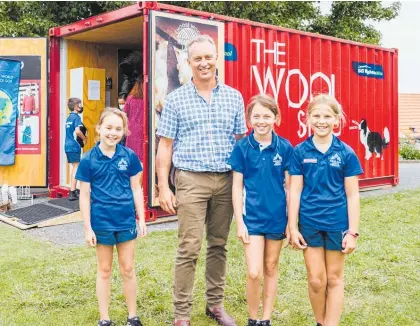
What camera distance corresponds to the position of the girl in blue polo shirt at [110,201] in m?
3.51

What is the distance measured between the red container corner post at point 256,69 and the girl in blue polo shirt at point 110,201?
12.2ft

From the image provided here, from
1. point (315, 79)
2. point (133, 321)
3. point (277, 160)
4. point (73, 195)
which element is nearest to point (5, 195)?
point (73, 195)

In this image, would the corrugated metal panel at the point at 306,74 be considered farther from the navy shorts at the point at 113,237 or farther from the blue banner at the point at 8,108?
the navy shorts at the point at 113,237

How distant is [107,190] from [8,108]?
6945 mm

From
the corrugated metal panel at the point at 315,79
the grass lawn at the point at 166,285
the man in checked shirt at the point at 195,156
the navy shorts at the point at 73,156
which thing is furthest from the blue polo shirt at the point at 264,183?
the navy shorts at the point at 73,156

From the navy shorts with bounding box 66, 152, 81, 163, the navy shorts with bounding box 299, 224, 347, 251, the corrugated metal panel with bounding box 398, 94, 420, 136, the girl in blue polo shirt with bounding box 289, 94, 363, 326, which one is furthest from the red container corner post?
the corrugated metal panel with bounding box 398, 94, 420, 136

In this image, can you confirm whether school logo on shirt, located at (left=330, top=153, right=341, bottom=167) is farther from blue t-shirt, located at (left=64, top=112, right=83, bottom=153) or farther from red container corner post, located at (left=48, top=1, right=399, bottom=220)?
blue t-shirt, located at (left=64, top=112, right=83, bottom=153)

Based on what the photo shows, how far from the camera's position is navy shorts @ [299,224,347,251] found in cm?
326

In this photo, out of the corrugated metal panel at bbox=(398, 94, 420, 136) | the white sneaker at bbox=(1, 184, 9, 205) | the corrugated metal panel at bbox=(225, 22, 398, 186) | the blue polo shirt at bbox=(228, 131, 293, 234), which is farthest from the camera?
the corrugated metal panel at bbox=(398, 94, 420, 136)

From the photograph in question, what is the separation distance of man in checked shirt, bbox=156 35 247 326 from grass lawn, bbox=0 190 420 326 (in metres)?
Result: 0.57

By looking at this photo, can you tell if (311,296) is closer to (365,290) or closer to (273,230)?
(273,230)

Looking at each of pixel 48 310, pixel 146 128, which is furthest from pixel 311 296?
pixel 146 128

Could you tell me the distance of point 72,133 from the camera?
30.2 feet

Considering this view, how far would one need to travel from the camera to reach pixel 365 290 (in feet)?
15.0
